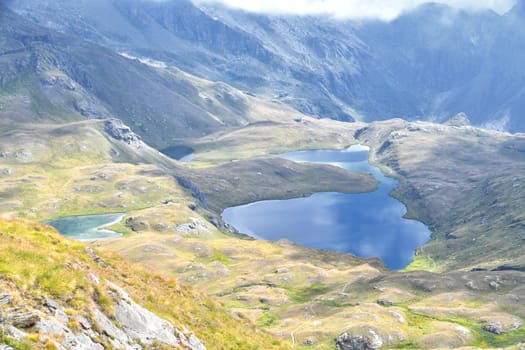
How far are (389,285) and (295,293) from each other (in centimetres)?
3186

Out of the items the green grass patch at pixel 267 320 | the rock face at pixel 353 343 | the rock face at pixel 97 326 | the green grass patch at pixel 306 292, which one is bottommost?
the rock face at pixel 97 326

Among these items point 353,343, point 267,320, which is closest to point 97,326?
point 353,343

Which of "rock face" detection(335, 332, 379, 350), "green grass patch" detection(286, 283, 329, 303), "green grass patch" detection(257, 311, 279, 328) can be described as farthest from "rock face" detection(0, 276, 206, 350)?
"green grass patch" detection(286, 283, 329, 303)

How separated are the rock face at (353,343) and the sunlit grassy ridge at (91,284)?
218ft

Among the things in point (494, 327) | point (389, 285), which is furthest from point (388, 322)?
point (389, 285)

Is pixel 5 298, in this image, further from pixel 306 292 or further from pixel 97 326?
pixel 306 292

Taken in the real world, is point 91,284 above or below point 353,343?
below

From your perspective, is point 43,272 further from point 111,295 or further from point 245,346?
point 245,346

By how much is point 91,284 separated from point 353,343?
296 feet

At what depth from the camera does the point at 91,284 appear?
33.6 metres

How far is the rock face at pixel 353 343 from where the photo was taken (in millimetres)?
113500

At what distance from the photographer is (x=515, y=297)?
16975 cm

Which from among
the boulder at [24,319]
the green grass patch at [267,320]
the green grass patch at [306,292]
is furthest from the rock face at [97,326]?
the green grass patch at [306,292]

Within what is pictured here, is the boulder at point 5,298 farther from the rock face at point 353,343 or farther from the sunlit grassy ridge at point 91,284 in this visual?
the rock face at point 353,343
